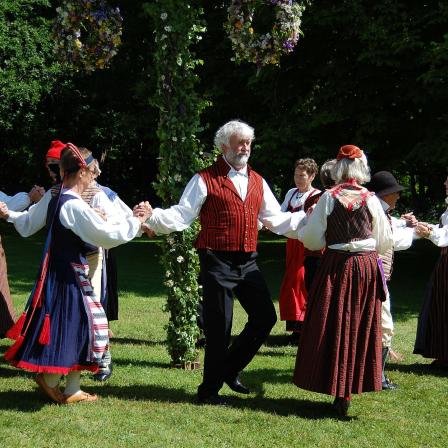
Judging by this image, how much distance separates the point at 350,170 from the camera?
5.45 m

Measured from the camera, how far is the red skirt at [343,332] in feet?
17.3

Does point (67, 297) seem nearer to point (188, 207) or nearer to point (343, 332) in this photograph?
point (188, 207)

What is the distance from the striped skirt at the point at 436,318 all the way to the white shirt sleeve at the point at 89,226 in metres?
3.35

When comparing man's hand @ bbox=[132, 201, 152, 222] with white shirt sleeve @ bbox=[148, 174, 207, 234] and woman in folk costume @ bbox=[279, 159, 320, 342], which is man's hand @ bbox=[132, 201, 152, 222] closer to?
white shirt sleeve @ bbox=[148, 174, 207, 234]

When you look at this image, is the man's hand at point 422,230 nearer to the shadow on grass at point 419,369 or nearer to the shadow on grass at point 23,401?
the shadow on grass at point 419,369

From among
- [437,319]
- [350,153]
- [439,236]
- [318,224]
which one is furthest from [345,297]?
[437,319]

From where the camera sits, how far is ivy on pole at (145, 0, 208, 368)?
6656mm

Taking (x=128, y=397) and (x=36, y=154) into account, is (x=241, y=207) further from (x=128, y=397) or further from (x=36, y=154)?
(x=36, y=154)

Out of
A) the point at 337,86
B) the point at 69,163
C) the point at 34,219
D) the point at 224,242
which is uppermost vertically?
the point at 337,86

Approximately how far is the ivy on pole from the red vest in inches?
45.0

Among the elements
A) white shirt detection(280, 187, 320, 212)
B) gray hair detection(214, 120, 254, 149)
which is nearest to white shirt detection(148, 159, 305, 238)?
gray hair detection(214, 120, 254, 149)

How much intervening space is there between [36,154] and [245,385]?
24.0 m

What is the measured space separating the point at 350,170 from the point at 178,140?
188cm

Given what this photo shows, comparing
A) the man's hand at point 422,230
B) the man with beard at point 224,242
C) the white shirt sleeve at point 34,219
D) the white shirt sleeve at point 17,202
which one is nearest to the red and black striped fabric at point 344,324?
the man with beard at point 224,242
